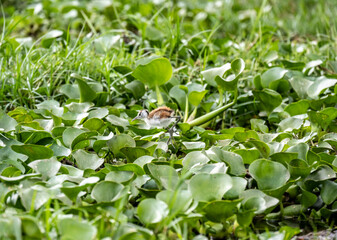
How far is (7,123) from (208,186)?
3.91 feet

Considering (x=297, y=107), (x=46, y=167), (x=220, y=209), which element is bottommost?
(x=297, y=107)

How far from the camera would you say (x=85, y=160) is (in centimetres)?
241

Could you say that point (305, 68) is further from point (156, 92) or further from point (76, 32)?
point (76, 32)

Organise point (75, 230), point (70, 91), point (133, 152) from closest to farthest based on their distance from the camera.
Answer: point (75, 230) < point (133, 152) < point (70, 91)

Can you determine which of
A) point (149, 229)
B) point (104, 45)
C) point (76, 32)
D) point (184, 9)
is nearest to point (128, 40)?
point (104, 45)

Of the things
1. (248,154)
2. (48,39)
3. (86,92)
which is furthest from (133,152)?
(48,39)

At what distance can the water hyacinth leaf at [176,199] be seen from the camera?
1.90m

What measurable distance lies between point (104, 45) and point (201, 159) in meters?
1.77

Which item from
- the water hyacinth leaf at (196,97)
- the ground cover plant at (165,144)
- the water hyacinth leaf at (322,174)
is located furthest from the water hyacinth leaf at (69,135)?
the water hyacinth leaf at (322,174)

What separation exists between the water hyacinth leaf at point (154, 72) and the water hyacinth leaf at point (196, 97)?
0.18 metres

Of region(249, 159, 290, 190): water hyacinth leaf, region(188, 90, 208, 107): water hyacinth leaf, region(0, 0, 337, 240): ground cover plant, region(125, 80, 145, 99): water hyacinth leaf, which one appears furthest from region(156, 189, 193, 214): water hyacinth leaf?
region(125, 80, 145, 99): water hyacinth leaf

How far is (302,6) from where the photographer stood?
6.00 metres

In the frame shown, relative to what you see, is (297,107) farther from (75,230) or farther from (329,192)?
(75,230)

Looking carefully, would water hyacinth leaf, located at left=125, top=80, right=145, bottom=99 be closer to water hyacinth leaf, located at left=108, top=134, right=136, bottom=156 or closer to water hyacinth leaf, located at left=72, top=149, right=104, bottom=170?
water hyacinth leaf, located at left=108, top=134, right=136, bottom=156
